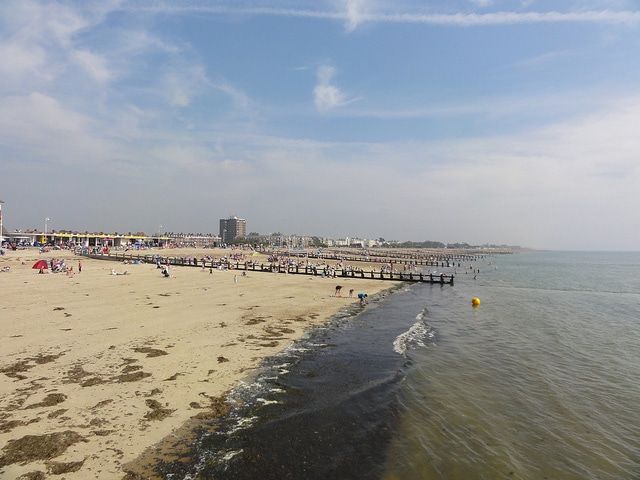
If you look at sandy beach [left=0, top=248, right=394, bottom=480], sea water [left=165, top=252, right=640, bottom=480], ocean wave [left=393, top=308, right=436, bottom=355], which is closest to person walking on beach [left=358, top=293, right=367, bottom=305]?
sandy beach [left=0, top=248, right=394, bottom=480]

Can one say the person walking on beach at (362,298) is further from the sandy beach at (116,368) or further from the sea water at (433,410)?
the sea water at (433,410)

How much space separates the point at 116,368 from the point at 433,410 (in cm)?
924

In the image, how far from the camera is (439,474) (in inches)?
266

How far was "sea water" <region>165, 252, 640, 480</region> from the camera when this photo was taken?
693 centimetres

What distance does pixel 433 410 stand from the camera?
941 centimetres

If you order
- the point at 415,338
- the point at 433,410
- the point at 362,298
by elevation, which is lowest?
the point at 415,338

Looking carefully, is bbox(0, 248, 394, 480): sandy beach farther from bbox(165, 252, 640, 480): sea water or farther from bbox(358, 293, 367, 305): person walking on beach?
bbox(358, 293, 367, 305): person walking on beach

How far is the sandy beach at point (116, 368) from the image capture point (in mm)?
6453

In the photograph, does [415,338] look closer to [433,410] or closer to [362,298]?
[433,410]

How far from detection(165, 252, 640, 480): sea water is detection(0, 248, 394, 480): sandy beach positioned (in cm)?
98

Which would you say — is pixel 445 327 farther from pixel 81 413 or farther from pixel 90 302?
pixel 90 302

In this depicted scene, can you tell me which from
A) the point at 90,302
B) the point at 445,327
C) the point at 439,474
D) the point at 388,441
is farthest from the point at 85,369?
the point at 445,327

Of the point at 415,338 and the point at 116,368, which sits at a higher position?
the point at 116,368

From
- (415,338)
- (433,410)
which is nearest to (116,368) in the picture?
(433,410)
